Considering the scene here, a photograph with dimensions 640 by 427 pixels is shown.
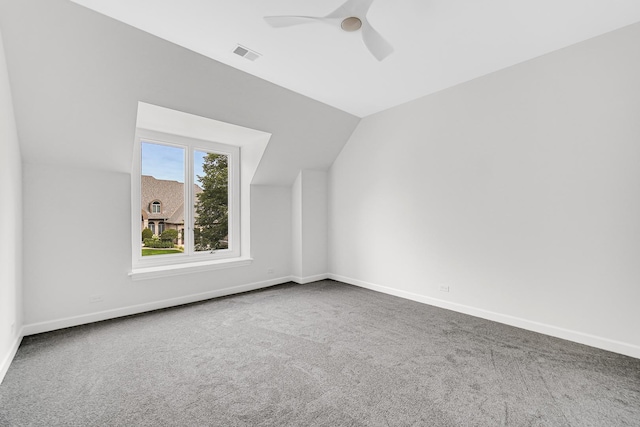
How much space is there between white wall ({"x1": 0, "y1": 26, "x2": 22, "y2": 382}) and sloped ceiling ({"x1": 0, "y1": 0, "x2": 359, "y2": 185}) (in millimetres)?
146

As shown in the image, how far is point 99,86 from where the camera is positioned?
2.68m

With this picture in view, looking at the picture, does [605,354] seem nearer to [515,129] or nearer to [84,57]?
[515,129]

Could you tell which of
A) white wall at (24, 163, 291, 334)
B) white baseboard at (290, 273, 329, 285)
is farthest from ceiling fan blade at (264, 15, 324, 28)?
white baseboard at (290, 273, 329, 285)

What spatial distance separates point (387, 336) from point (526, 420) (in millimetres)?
1278

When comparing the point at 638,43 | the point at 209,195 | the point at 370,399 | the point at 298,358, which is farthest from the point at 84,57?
the point at 638,43

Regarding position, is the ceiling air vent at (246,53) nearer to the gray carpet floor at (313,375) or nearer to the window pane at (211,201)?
the window pane at (211,201)

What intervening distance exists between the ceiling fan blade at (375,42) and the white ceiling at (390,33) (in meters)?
0.24

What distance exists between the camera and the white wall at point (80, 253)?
9.58 feet

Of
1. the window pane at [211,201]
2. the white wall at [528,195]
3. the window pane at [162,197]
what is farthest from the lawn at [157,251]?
the white wall at [528,195]

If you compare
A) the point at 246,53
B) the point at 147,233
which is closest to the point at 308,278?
the point at 147,233

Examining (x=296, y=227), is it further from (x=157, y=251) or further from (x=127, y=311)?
(x=127, y=311)

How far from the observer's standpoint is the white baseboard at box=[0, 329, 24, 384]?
84.0 inches

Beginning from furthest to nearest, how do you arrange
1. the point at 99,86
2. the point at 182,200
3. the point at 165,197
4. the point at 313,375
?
the point at 182,200 → the point at 165,197 → the point at 99,86 → the point at 313,375

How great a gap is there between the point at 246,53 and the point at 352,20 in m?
1.16
